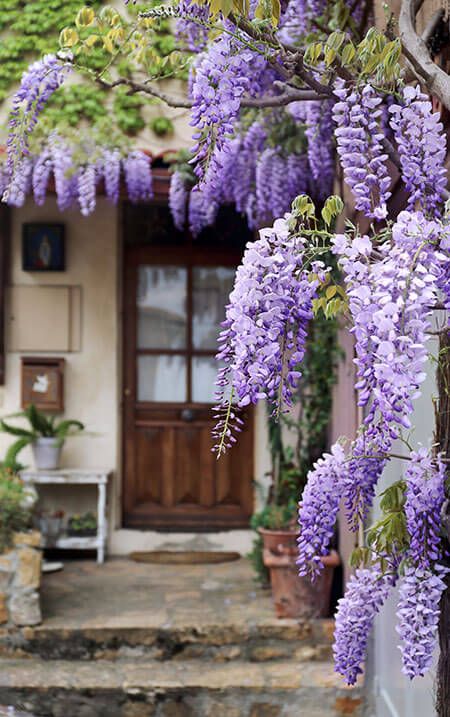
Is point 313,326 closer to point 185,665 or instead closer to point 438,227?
point 185,665

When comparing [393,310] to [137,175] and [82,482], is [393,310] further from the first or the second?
[82,482]

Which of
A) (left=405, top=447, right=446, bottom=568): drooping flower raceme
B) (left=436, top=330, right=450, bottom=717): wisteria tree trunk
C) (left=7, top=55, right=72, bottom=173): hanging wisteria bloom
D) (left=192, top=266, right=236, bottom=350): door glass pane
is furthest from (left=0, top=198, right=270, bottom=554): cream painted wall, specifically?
(left=405, top=447, right=446, bottom=568): drooping flower raceme

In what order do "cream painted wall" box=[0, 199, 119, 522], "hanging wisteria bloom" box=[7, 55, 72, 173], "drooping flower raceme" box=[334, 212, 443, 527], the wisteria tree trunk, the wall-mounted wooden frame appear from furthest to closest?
"cream painted wall" box=[0, 199, 119, 522], the wall-mounted wooden frame, "hanging wisteria bloom" box=[7, 55, 72, 173], the wisteria tree trunk, "drooping flower raceme" box=[334, 212, 443, 527]

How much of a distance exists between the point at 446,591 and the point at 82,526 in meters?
4.71

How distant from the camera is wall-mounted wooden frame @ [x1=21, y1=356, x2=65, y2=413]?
6.71 metres

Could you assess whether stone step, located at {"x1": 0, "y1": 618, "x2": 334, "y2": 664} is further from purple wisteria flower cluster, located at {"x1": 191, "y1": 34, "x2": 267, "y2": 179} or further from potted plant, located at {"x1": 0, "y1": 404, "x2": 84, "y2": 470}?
purple wisteria flower cluster, located at {"x1": 191, "y1": 34, "x2": 267, "y2": 179}

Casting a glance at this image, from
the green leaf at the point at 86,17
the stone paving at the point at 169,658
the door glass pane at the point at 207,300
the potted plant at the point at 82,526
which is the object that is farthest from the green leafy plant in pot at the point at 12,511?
the green leaf at the point at 86,17

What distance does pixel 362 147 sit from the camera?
6.97 feet

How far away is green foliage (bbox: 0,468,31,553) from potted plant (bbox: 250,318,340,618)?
4.26ft

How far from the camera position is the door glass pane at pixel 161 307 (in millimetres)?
6949

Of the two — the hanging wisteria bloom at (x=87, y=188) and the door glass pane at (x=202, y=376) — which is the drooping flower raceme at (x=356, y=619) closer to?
the hanging wisteria bloom at (x=87, y=188)

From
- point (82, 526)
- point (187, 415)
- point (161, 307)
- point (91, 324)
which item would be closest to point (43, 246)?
point (91, 324)

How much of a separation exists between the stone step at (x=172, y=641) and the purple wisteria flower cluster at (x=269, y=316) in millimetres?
Result: 3326

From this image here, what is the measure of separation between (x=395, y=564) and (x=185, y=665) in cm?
290
